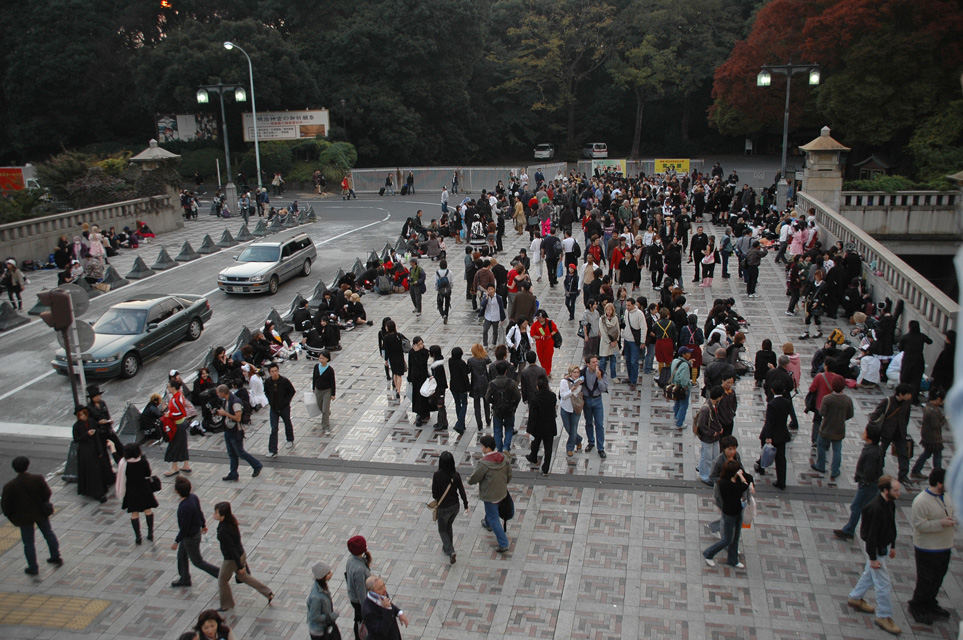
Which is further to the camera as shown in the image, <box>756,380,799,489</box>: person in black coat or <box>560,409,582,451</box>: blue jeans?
<box>560,409,582,451</box>: blue jeans

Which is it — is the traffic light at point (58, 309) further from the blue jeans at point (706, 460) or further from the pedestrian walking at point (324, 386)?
the blue jeans at point (706, 460)

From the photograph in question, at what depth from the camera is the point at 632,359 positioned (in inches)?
598

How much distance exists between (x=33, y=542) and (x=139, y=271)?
62.8ft

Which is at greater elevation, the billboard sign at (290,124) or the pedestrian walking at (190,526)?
the billboard sign at (290,124)

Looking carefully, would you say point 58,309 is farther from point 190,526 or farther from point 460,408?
point 460,408

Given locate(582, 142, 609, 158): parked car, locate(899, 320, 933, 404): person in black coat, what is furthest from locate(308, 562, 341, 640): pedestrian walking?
locate(582, 142, 609, 158): parked car

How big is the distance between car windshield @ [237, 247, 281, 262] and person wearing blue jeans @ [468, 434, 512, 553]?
16.9m

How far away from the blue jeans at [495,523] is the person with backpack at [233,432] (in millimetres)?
4165

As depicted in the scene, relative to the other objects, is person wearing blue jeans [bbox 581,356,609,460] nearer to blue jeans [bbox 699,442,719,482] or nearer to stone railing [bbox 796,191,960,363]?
blue jeans [bbox 699,442,719,482]

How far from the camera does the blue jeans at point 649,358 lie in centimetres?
1591

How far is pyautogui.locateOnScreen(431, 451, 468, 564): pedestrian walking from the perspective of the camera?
9.58 m

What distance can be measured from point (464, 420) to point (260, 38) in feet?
154

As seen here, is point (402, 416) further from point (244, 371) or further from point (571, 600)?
point (571, 600)

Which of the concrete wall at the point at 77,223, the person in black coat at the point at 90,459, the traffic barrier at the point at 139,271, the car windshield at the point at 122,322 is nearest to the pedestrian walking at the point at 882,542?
the person in black coat at the point at 90,459
